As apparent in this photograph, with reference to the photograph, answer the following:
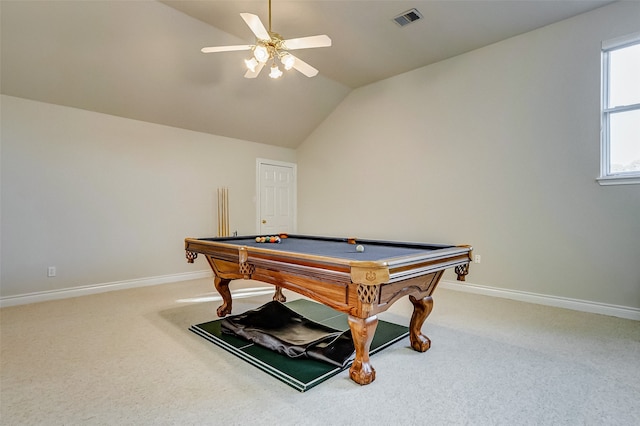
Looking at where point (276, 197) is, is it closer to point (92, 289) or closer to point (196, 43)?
point (196, 43)

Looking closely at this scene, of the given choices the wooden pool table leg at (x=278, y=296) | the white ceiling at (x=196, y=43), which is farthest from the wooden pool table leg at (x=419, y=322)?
the white ceiling at (x=196, y=43)

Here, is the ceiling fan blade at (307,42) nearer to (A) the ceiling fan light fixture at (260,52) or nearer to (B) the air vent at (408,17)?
(A) the ceiling fan light fixture at (260,52)

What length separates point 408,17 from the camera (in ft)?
11.8

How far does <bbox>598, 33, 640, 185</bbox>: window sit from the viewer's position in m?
3.26

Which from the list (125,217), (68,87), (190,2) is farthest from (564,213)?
(68,87)

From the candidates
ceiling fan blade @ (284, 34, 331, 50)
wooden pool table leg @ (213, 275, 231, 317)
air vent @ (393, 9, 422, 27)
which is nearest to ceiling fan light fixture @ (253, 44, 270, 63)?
ceiling fan blade @ (284, 34, 331, 50)

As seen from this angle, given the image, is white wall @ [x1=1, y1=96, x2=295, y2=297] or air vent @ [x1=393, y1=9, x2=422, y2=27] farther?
white wall @ [x1=1, y1=96, x2=295, y2=297]

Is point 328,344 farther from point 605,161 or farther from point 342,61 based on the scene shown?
point 342,61

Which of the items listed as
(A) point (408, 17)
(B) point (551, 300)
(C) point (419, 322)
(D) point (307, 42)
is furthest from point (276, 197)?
(B) point (551, 300)

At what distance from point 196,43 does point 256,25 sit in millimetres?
1939

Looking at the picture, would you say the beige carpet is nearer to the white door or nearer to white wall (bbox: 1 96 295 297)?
white wall (bbox: 1 96 295 297)

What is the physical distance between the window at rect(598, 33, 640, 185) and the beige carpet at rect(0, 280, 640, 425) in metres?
1.54

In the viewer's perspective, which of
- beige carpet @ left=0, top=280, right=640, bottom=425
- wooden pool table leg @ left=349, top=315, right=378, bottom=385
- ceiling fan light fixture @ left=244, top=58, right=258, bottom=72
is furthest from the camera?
ceiling fan light fixture @ left=244, top=58, right=258, bottom=72

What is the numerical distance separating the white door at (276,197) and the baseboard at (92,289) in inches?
60.9
